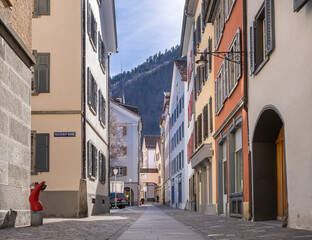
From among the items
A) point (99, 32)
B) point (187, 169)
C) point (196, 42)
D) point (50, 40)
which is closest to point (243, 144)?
point (50, 40)

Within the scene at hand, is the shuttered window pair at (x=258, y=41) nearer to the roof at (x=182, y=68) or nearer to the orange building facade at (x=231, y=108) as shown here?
the orange building facade at (x=231, y=108)

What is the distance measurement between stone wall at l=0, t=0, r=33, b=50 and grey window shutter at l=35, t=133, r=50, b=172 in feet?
23.5

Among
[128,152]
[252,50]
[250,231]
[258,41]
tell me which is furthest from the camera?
[128,152]

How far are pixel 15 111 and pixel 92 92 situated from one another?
37.7 ft

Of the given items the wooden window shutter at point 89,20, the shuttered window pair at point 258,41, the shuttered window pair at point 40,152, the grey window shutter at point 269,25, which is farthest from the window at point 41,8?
the grey window shutter at point 269,25

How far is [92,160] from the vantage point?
22.8 m

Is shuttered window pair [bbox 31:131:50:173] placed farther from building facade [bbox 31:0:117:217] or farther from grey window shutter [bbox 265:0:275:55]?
grey window shutter [bbox 265:0:275:55]

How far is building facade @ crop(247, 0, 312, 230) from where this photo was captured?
30.9ft

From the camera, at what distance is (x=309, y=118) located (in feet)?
30.1

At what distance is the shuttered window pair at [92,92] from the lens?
21906 millimetres

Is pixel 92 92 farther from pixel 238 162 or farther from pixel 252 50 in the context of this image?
pixel 252 50

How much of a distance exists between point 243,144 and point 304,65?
6.87 meters

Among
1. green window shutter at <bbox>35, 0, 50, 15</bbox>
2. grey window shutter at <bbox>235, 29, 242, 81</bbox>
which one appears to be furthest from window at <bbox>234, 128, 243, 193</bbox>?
green window shutter at <bbox>35, 0, 50, 15</bbox>

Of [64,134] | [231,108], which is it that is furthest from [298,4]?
[64,134]
